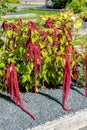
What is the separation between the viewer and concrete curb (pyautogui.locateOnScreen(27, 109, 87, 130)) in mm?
5977

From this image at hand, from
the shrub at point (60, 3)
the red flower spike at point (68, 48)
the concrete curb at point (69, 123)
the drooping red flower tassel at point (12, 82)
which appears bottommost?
the shrub at point (60, 3)

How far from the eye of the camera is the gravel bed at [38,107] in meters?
5.96

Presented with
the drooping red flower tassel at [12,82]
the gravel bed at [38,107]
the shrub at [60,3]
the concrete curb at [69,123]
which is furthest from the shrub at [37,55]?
the shrub at [60,3]

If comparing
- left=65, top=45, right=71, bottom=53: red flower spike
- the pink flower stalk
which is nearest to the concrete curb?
the pink flower stalk

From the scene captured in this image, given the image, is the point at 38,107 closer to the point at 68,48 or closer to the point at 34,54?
the point at 34,54

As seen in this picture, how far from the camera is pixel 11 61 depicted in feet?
21.9

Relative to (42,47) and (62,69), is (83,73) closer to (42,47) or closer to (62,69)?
(62,69)

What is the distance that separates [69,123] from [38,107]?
59cm

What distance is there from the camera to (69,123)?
620cm

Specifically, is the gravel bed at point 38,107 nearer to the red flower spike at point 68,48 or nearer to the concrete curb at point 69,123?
the concrete curb at point 69,123

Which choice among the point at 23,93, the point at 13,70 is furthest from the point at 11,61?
the point at 23,93

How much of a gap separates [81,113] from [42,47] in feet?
4.08

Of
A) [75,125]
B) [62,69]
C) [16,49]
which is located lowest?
[75,125]

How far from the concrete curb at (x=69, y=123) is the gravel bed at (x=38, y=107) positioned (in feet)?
0.28
